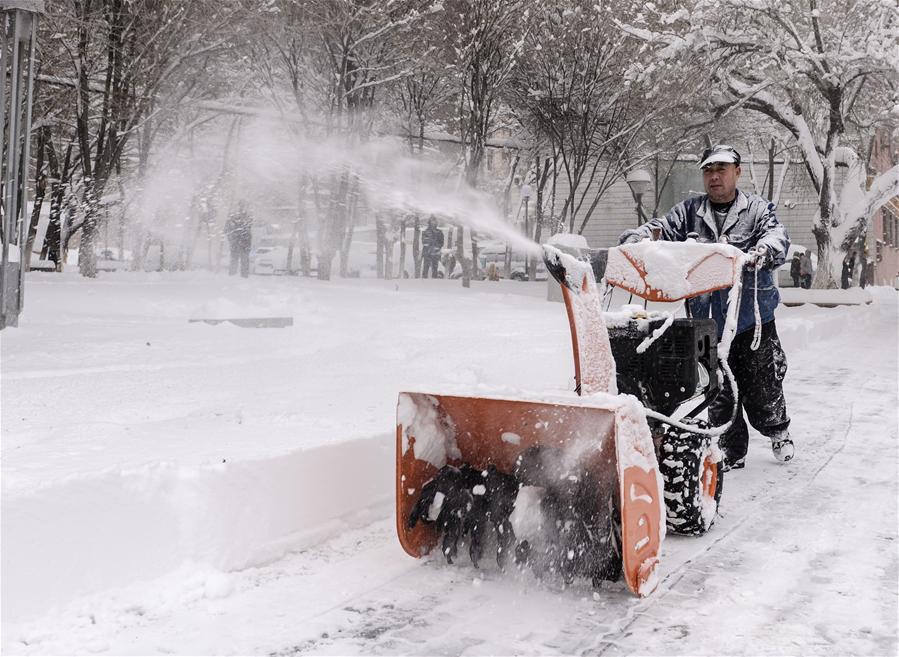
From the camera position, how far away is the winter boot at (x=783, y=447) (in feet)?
17.4

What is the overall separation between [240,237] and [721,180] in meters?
19.5

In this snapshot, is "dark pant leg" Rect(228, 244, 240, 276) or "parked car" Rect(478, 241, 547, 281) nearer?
"dark pant leg" Rect(228, 244, 240, 276)

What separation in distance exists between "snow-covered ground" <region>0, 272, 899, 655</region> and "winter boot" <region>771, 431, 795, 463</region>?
0.25 ft

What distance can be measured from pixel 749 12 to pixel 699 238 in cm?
1763

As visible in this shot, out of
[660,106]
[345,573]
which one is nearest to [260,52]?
[660,106]

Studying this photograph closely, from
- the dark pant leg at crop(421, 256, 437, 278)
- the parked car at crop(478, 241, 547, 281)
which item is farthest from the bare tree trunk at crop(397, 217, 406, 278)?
the parked car at crop(478, 241, 547, 281)

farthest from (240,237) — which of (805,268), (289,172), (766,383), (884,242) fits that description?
(884,242)

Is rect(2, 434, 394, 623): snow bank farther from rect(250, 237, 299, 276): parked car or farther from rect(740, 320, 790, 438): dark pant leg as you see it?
rect(250, 237, 299, 276): parked car

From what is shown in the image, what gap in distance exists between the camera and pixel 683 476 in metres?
3.77

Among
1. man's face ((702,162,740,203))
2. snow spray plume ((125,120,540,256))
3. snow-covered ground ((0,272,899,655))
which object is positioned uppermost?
snow spray plume ((125,120,540,256))

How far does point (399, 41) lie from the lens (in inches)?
752

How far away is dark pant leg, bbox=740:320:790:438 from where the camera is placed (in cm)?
515

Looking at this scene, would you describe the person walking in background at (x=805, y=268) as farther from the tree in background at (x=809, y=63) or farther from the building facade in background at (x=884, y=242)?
the building facade in background at (x=884, y=242)

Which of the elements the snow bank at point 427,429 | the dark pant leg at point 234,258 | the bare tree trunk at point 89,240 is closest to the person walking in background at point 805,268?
the dark pant leg at point 234,258
